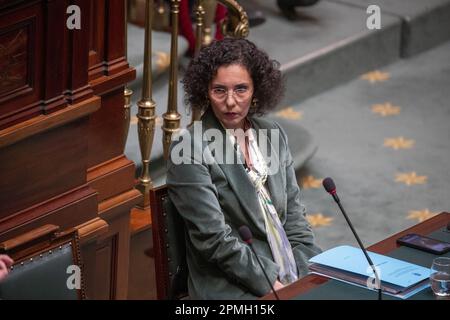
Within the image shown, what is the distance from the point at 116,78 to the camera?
16.1 feet

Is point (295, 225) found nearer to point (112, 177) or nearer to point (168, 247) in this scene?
point (168, 247)

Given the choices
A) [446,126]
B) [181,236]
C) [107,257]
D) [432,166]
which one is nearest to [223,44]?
[181,236]

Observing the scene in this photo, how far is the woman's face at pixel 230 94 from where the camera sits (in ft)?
13.6

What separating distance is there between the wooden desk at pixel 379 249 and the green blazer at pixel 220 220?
0.22 meters

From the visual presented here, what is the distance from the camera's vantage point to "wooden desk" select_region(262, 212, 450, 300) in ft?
12.6

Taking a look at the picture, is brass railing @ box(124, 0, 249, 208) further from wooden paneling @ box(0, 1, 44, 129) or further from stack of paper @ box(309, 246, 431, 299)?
stack of paper @ box(309, 246, 431, 299)

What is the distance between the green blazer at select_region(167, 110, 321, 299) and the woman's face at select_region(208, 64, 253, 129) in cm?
4

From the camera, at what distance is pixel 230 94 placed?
13.6 feet

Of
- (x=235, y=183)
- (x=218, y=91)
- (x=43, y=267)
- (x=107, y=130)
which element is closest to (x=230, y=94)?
(x=218, y=91)

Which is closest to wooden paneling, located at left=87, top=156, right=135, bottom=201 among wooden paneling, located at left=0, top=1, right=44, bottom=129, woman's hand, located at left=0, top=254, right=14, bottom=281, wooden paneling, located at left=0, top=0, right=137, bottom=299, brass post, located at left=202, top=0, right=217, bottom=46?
wooden paneling, located at left=0, top=0, right=137, bottom=299

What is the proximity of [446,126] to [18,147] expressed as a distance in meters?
3.32

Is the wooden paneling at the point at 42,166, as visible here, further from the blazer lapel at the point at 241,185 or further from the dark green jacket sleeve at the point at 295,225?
the dark green jacket sleeve at the point at 295,225

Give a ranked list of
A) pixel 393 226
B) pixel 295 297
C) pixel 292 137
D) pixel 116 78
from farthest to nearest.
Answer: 1. pixel 292 137
2. pixel 393 226
3. pixel 116 78
4. pixel 295 297

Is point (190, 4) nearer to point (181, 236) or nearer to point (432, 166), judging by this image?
point (432, 166)
